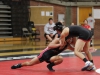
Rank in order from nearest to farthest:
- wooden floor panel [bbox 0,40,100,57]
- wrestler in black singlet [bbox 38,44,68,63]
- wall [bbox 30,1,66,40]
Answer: wrestler in black singlet [bbox 38,44,68,63] → wooden floor panel [bbox 0,40,100,57] → wall [bbox 30,1,66,40]

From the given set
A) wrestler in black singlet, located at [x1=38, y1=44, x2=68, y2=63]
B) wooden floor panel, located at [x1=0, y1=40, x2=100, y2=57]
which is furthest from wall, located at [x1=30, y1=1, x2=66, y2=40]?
wrestler in black singlet, located at [x1=38, y1=44, x2=68, y2=63]

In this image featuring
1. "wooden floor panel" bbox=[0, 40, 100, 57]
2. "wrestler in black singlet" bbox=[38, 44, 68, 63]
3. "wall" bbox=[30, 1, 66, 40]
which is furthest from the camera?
"wall" bbox=[30, 1, 66, 40]

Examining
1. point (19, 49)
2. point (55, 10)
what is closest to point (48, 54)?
point (19, 49)

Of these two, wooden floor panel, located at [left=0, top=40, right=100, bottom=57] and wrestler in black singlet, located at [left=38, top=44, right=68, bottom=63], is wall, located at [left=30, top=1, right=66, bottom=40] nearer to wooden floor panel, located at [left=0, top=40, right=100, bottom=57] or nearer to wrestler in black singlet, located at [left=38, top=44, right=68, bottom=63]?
wooden floor panel, located at [left=0, top=40, right=100, bottom=57]

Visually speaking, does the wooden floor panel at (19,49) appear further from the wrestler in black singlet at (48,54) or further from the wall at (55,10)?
the wrestler in black singlet at (48,54)

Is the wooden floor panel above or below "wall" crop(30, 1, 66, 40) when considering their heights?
below

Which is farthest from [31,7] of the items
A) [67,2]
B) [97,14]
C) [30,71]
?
[30,71]

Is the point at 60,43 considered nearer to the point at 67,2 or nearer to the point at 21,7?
the point at 21,7

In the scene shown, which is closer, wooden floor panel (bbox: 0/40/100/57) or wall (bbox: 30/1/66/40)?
wooden floor panel (bbox: 0/40/100/57)

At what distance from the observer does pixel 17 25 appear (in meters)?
21.2

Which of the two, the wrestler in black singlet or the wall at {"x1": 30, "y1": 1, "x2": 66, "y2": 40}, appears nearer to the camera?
the wrestler in black singlet

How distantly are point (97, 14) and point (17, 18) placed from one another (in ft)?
21.5

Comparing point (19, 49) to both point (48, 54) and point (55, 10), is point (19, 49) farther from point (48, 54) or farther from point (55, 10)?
point (55, 10)

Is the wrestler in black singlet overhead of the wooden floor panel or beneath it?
overhead
